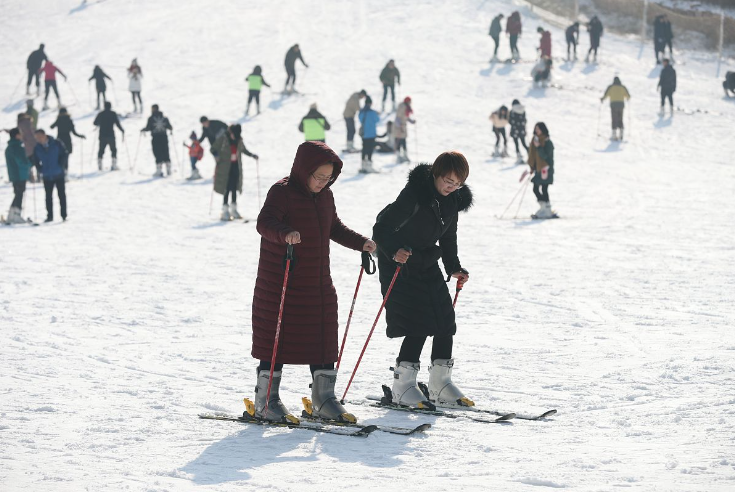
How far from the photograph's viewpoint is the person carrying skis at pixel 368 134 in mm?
19484

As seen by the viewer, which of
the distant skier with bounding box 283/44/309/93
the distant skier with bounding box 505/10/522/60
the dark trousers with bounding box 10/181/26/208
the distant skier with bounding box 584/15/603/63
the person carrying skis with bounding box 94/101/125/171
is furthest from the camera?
the distant skier with bounding box 505/10/522/60

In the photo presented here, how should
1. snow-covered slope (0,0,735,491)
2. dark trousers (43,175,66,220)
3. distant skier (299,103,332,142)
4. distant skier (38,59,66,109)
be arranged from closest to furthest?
snow-covered slope (0,0,735,491) < dark trousers (43,175,66,220) < distant skier (299,103,332,142) < distant skier (38,59,66,109)

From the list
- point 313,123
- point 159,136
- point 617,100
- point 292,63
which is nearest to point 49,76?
point 292,63

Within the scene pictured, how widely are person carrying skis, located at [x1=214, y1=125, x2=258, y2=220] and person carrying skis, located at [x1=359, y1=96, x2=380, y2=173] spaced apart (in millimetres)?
5018

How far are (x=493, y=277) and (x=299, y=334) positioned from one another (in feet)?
18.7

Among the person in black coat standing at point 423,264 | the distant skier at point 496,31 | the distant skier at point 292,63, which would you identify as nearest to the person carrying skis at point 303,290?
the person in black coat standing at point 423,264

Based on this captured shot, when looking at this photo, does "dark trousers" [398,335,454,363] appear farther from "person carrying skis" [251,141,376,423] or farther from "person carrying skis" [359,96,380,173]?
"person carrying skis" [359,96,380,173]

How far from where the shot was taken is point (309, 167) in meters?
5.27

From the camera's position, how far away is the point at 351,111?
843 inches

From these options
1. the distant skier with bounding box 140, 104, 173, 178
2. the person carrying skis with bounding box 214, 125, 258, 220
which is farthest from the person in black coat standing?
the distant skier with bounding box 140, 104, 173, 178

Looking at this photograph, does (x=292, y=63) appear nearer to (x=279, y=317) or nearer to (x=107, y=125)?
(x=107, y=125)

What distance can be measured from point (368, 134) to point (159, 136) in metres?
3.79

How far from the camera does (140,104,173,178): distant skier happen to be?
62.8 ft

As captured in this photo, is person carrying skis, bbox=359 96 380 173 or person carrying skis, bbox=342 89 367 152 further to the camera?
person carrying skis, bbox=342 89 367 152
